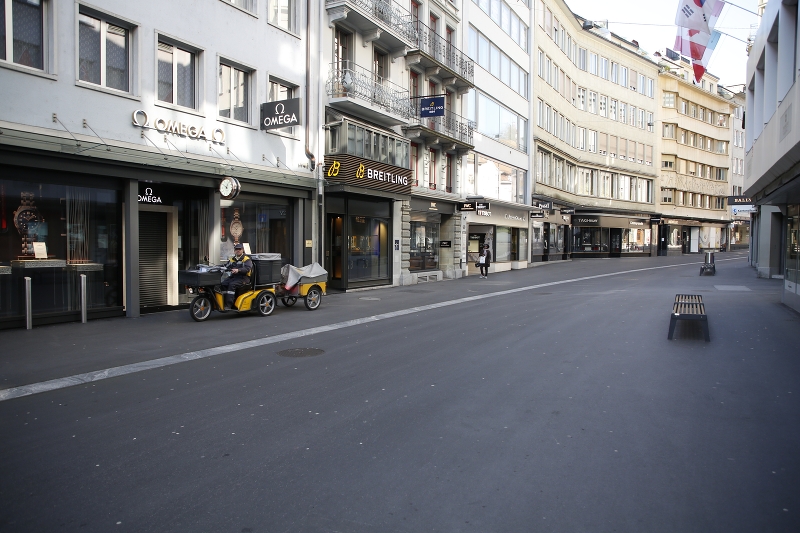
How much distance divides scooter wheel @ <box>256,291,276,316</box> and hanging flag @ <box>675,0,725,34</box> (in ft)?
39.3

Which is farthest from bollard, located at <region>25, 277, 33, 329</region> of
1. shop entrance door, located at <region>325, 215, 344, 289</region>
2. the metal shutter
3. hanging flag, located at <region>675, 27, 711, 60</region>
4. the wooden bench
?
hanging flag, located at <region>675, 27, 711, 60</region>

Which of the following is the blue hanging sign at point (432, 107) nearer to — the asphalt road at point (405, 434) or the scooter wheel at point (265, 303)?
the scooter wheel at point (265, 303)

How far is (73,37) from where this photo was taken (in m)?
12.3

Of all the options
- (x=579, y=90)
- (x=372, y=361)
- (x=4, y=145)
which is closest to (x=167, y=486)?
(x=372, y=361)

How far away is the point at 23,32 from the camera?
11633mm

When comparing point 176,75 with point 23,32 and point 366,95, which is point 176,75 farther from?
point 366,95

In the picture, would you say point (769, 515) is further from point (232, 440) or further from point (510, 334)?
point (510, 334)

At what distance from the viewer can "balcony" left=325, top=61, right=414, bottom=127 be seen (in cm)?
2016

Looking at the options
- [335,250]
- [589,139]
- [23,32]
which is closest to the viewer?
[23,32]

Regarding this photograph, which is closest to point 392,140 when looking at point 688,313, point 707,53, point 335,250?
point 335,250

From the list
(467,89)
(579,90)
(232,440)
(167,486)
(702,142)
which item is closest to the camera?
(167,486)

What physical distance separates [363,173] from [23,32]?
35.2ft

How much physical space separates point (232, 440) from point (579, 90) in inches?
2007

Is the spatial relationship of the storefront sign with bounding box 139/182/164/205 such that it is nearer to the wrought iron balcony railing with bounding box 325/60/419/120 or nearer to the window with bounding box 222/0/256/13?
the window with bounding box 222/0/256/13
